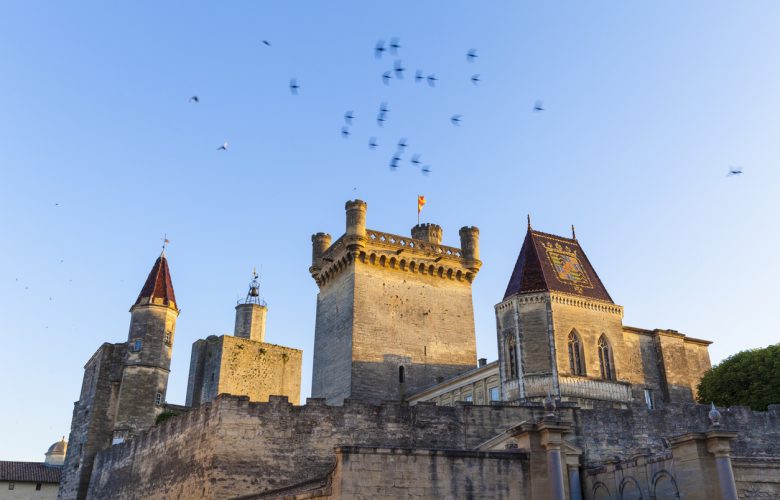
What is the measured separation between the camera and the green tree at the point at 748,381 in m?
33.0

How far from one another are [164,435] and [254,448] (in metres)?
6.67

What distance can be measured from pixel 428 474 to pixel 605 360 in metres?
17.9

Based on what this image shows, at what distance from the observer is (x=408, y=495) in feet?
54.9

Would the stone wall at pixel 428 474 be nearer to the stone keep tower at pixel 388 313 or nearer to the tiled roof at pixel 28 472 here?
the stone keep tower at pixel 388 313

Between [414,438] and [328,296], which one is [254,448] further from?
[328,296]

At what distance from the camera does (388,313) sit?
41.0 meters

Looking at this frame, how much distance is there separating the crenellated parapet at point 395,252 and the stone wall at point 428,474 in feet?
80.4

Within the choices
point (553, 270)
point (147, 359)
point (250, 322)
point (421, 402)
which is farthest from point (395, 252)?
point (250, 322)

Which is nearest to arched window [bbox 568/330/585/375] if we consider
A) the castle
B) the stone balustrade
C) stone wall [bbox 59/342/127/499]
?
the castle

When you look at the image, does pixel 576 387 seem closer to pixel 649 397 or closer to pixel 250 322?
pixel 649 397

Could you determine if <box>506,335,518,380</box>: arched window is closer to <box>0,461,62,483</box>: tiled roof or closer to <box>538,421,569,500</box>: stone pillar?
<box>538,421,569,500</box>: stone pillar

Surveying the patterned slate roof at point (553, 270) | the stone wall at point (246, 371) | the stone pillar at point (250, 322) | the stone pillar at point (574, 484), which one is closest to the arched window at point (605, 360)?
the patterned slate roof at point (553, 270)

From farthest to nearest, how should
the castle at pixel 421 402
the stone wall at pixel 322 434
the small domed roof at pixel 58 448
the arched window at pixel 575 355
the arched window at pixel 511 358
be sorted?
the small domed roof at pixel 58 448
the arched window at pixel 511 358
the arched window at pixel 575 355
the stone wall at pixel 322 434
the castle at pixel 421 402

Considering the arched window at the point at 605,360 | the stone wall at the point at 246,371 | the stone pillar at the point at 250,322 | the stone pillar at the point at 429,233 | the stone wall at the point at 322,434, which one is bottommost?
the stone wall at the point at 322,434
